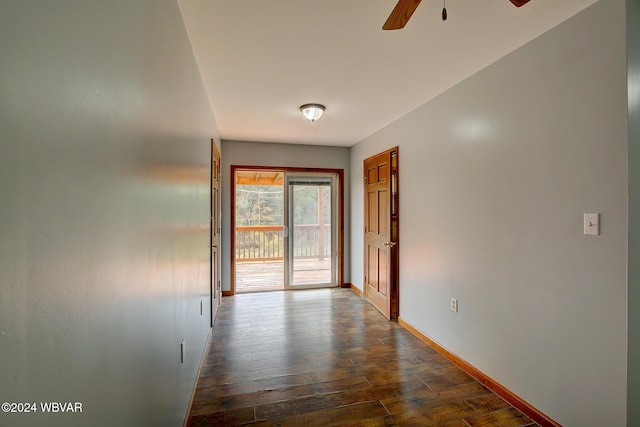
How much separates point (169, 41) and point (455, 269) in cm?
264

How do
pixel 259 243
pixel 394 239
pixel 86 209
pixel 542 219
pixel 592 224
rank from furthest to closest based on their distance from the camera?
pixel 259 243, pixel 394 239, pixel 542 219, pixel 592 224, pixel 86 209

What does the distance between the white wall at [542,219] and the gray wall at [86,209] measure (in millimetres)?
2179

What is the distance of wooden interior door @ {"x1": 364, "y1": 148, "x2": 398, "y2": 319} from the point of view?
3.68 meters

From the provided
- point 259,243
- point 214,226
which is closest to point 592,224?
point 214,226

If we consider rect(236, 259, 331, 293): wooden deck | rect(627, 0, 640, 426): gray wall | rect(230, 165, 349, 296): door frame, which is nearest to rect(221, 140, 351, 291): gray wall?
rect(230, 165, 349, 296): door frame

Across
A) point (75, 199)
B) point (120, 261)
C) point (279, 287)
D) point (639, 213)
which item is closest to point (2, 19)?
point (75, 199)

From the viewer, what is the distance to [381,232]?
393 centimetres

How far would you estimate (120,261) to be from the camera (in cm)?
90

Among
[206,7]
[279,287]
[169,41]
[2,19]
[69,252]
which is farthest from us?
[279,287]

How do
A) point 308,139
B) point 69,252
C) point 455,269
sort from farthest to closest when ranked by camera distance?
Answer: point 308,139 → point 455,269 → point 69,252

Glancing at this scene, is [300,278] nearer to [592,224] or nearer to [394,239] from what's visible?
[394,239]

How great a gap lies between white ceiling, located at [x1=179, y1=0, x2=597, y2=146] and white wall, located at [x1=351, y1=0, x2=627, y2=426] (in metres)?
0.21

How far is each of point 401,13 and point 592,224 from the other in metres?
1.48

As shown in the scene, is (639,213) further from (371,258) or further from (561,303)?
(371,258)
